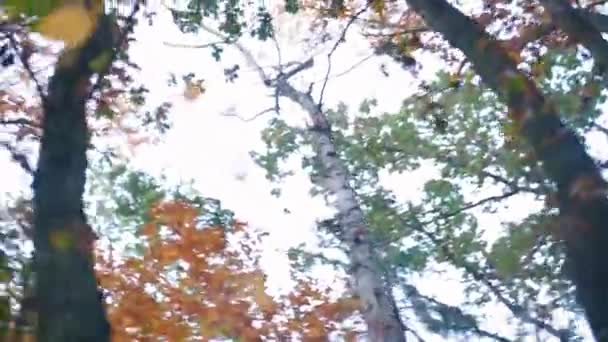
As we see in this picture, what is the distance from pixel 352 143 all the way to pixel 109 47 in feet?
43.8

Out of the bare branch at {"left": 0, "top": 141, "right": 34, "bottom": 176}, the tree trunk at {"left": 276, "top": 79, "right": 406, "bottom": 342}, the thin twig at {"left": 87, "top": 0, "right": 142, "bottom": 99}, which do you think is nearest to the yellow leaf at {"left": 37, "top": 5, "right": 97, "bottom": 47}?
the thin twig at {"left": 87, "top": 0, "right": 142, "bottom": 99}

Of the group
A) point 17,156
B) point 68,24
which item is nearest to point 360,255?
point 17,156

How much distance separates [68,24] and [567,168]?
2631mm

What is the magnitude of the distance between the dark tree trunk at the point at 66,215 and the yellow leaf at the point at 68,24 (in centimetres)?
25

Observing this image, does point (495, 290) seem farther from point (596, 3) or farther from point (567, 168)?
point (567, 168)

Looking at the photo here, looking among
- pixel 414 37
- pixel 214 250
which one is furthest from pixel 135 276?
pixel 414 37

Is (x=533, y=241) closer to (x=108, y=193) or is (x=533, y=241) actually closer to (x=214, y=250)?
(x=214, y=250)

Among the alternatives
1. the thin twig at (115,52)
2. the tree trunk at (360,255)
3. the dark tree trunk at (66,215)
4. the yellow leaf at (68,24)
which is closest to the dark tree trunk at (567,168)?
the thin twig at (115,52)

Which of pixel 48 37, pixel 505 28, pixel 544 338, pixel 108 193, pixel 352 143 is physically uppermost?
pixel 352 143

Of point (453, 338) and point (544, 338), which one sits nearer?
point (544, 338)

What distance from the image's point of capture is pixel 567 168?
454cm

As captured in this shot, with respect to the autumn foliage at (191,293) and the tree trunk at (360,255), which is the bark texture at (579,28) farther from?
the autumn foliage at (191,293)

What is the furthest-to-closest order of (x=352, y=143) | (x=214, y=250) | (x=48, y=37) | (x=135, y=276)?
(x=352, y=143) → (x=214, y=250) → (x=135, y=276) → (x=48, y=37)

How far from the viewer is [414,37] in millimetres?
9398
